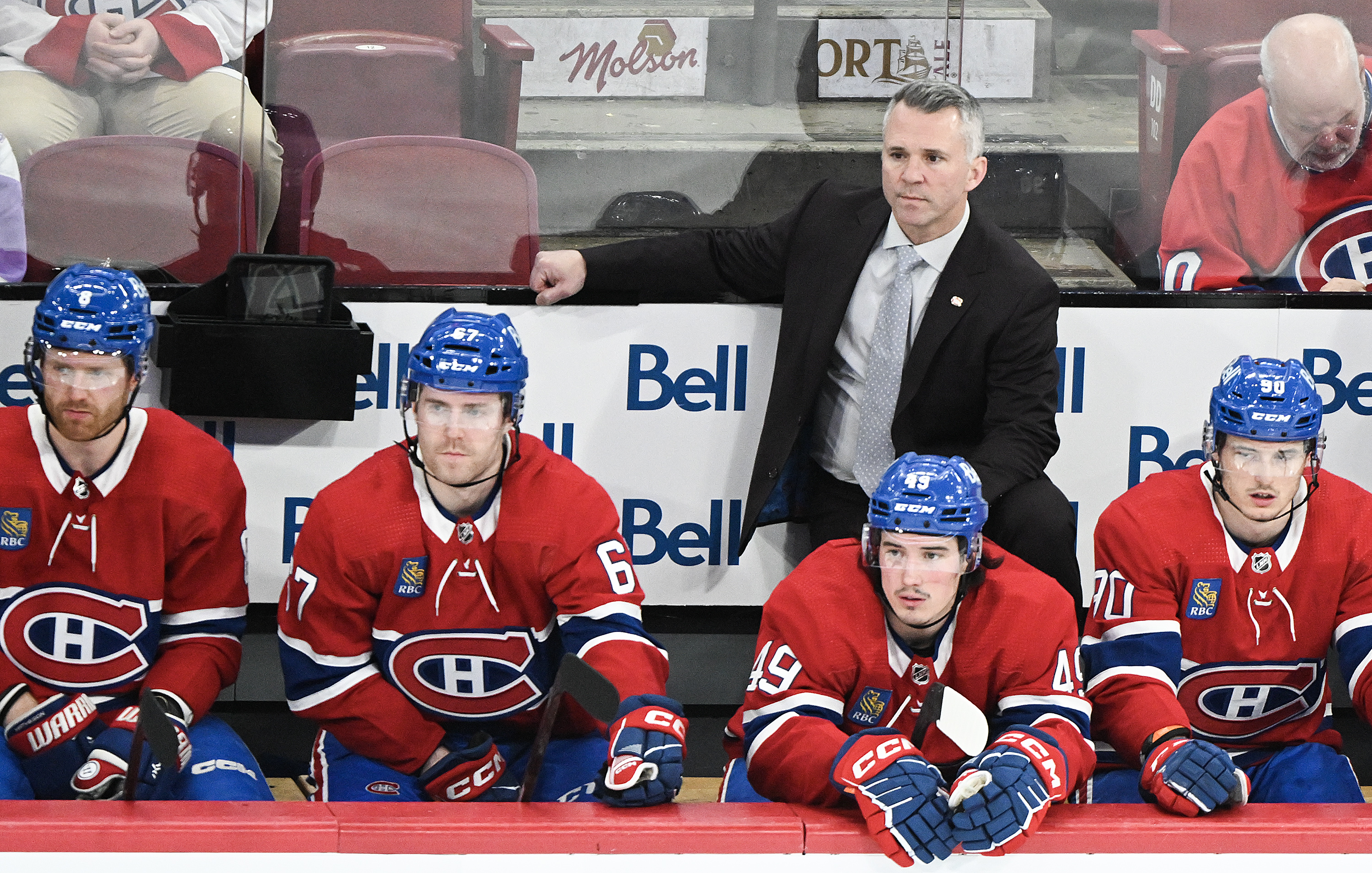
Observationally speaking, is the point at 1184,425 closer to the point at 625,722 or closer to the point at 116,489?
the point at 625,722

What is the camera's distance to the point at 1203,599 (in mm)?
3281

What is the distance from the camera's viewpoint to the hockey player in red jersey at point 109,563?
307cm

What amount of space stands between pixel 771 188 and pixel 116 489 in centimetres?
162

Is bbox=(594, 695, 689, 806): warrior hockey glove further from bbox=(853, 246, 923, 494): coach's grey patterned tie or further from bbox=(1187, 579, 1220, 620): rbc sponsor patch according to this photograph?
bbox=(1187, 579, 1220, 620): rbc sponsor patch

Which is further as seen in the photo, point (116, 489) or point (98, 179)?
point (98, 179)

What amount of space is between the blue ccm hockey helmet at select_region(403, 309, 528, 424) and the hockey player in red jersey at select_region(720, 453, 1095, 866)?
1.97 feet

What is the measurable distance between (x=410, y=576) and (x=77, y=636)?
2.16 ft

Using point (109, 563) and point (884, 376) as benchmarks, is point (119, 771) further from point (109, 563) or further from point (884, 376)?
point (884, 376)

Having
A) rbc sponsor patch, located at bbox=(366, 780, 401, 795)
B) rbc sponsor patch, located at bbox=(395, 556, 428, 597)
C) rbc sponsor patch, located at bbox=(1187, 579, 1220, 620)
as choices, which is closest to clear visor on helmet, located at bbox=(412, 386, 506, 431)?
rbc sponsor patch, located at bbox=(395, 556, 428, 597)

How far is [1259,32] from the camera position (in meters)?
3.99

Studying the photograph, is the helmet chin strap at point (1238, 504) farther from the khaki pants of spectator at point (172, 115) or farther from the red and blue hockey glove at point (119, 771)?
the khaki pants of spectator at point (172, 115)

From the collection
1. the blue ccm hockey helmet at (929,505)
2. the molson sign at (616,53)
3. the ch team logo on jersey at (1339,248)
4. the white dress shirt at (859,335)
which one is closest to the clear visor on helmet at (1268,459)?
the blue ccm hockey helmet at (929,505)

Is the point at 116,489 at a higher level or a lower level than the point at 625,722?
higher
